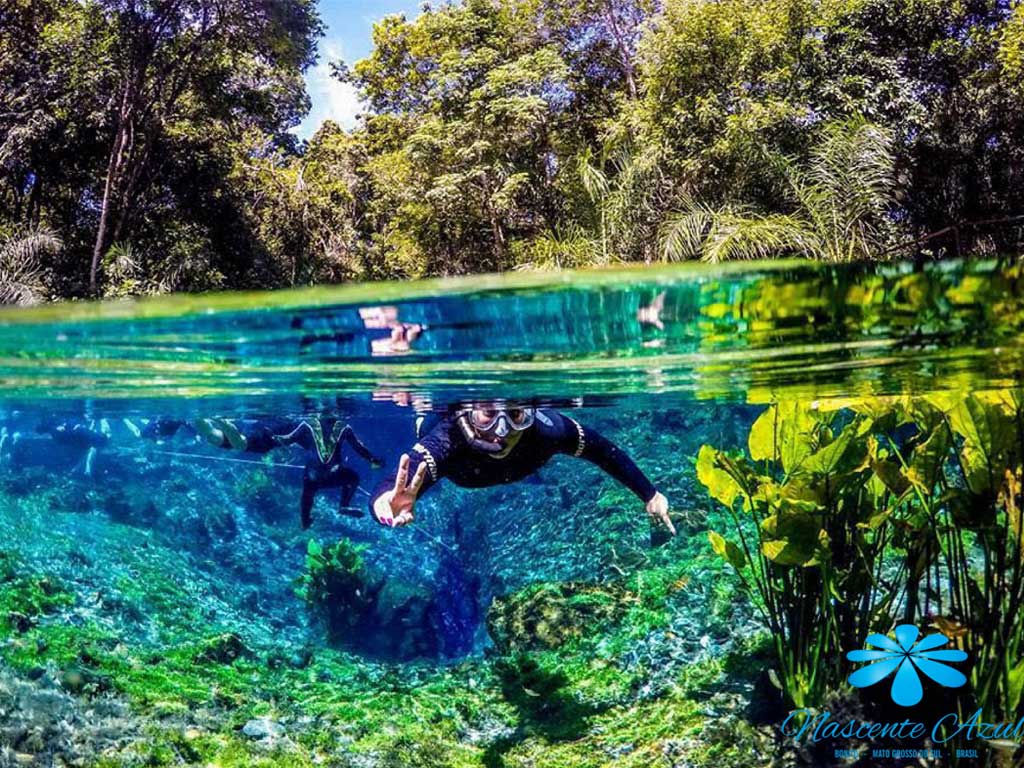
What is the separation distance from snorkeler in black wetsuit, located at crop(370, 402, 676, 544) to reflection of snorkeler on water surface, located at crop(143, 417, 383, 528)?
3095mm

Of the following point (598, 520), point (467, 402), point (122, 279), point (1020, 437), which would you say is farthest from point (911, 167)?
point (122, 279)

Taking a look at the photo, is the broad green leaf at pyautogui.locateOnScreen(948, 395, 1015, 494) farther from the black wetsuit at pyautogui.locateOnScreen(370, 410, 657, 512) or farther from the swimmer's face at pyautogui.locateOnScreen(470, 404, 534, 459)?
the swimmer's face at pyautogui.locateOnScreen(470, 404, 534, 459)

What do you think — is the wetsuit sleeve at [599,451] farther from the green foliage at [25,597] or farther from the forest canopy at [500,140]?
the forest canopy at [500,140]

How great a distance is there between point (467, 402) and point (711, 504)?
18.2ft

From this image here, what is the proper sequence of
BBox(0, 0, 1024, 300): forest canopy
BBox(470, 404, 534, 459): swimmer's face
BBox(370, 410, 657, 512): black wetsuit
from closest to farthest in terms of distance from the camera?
BBox(370, 410, 657, 512): black wetsuit, BBox(470, 404, 534, 459): swimmer's face, BBox(0, 0, 1024, 300): forest canopy

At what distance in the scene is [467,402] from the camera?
35.6 feet

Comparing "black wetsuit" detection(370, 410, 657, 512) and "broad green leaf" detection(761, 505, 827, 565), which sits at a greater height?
"black wetsuit" detection(370, 410, 657, 512)

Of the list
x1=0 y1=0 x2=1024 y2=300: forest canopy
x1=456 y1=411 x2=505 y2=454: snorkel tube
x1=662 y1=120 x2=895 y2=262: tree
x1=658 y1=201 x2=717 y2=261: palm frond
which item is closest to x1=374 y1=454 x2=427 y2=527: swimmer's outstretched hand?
x1=456 y1=411 x2=505 y2=454: snorkel tube

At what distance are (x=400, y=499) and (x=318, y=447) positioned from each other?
19.8ft

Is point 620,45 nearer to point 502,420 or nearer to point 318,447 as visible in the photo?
point 318,447

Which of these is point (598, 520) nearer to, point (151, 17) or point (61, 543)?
point (61, 543)

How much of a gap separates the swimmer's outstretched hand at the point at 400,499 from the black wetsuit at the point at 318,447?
3.62 metres

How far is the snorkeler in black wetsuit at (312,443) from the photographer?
13227 mm

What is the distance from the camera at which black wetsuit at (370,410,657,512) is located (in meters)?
8.95
